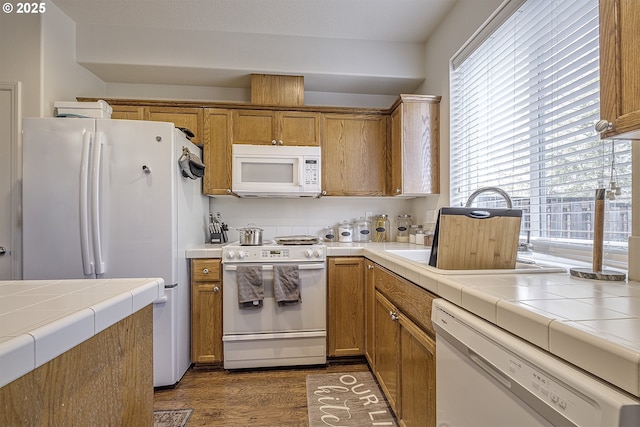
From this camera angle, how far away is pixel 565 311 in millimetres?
638

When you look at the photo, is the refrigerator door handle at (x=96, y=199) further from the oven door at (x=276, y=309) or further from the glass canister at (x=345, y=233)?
the glass canister at (x=345, y=233)

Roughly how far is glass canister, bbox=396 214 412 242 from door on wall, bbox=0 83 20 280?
9.78ft

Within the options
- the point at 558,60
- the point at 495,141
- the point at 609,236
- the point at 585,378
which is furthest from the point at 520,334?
the point at 495,141

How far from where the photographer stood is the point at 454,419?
34.9 inches

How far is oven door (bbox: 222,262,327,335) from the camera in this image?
86.2 inches

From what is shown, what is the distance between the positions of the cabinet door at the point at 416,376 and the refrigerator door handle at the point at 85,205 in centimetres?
191

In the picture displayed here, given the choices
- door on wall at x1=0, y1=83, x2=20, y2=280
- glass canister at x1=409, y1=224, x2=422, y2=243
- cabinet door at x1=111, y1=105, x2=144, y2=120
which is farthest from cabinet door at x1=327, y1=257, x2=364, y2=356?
door on wall at x1=0, y1=83, x2=20, y2=280

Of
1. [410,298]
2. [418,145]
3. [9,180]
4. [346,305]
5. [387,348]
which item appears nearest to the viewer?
[410,298]

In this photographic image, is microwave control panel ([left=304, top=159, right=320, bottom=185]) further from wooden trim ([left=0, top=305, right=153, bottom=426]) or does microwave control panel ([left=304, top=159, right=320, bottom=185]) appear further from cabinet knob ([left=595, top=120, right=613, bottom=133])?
cabinet knob ([left=595, top=120, right=613, bottom=133])

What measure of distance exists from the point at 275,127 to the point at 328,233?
44.0 inches

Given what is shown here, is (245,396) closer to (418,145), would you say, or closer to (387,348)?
(387,348)

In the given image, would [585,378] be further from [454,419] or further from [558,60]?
[558,60]

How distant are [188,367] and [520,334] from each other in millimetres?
2296

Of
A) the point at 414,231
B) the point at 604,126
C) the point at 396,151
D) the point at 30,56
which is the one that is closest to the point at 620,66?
the point at 604,126
